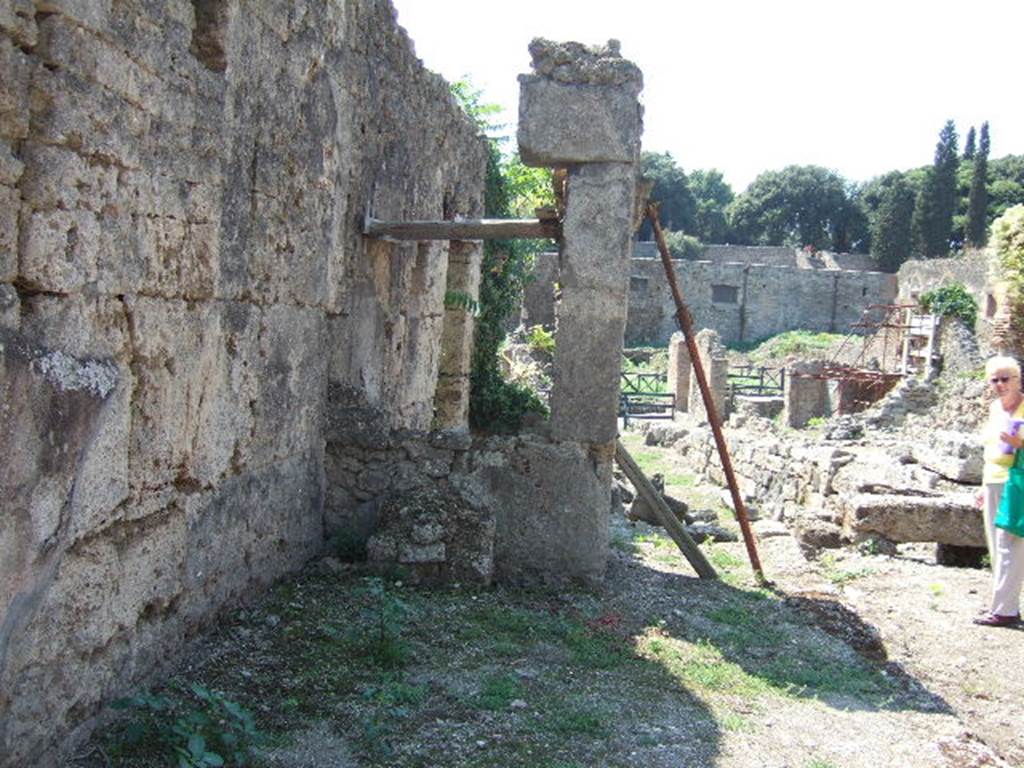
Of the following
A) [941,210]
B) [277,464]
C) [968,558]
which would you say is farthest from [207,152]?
[941,210]

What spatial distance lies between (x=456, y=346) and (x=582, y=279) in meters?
3.70

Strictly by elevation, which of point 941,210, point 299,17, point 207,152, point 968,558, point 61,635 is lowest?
point 968,558

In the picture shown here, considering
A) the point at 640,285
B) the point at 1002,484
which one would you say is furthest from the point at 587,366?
the point at 640,285

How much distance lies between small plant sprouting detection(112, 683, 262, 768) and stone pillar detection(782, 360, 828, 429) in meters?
23.8

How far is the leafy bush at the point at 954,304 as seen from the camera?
2859 centimetres

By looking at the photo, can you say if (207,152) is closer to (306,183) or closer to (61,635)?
(306,183)

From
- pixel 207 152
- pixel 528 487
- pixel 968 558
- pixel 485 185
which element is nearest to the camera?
pixel 207 152

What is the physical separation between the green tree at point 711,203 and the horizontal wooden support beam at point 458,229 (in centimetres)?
6611

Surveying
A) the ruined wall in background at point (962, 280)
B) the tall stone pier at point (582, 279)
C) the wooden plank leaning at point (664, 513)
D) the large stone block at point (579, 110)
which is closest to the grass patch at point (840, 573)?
the wooden plank leaning at point (664, 513)

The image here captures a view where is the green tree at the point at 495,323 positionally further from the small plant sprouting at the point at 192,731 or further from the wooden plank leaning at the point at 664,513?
the small plant sprouting at the point at 192,731

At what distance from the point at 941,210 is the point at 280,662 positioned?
57.6m

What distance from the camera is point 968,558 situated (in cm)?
926

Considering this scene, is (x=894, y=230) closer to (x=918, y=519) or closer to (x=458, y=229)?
(x=918, y=519)

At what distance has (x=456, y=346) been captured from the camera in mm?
10359
